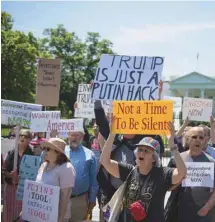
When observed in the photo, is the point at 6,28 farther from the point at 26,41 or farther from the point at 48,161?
the point at 48,161

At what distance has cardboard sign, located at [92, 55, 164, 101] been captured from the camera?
5.03m

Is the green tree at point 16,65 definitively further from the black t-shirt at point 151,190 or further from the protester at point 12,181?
the black t-shirt at point 151,190

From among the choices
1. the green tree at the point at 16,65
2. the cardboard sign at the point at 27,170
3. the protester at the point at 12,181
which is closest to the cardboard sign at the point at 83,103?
the protester at the point at 12,181

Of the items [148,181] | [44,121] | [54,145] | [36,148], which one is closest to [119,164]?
[148,181]

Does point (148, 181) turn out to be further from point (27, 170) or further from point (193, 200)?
point (27, 170)

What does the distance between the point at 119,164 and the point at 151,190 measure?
1.40ft

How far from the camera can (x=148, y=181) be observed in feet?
12.0

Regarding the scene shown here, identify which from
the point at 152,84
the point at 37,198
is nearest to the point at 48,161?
the point at 37,198

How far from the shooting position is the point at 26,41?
138 ft

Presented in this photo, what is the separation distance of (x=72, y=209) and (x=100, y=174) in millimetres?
873

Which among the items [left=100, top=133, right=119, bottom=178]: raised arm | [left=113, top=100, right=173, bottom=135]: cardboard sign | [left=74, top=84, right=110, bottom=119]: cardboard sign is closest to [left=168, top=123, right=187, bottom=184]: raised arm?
[left=113, top=100, right=173, bottom=135]: cardboard sign

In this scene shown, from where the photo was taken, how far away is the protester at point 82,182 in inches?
210

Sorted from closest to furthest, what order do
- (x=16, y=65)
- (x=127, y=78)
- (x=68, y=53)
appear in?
(x=127, y=78)
(x=16, y=65)
(x=68, y=53)

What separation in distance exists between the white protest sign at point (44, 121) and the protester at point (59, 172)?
5.07ft
